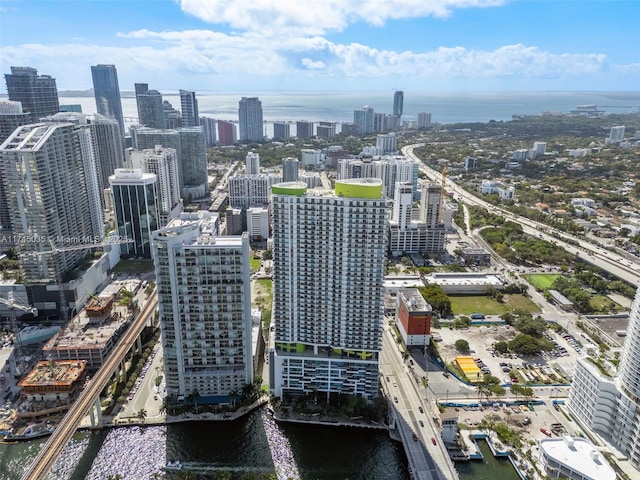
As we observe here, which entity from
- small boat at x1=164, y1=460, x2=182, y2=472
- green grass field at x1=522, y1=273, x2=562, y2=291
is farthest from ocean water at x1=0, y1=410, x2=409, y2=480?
green grass field at x1=522, y1=273, x2=562, y2=291

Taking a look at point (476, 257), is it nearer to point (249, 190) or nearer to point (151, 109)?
point (249, 190)

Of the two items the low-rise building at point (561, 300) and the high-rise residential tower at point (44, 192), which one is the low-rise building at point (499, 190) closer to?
the low-rise building at point (561, 300)

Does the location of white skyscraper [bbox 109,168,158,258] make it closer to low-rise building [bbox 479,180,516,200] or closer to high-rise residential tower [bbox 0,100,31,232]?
high-rise residential tower [bbox 0,100,31,232]

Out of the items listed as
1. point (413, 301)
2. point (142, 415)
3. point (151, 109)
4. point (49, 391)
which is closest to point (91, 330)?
point (49, 391)

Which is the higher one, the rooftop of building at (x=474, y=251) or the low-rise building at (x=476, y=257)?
the rooftop of building at (x=474, y=251)

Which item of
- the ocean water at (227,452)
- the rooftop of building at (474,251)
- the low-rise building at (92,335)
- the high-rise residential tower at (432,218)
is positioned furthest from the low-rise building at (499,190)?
the low-rise building at (92,335)
